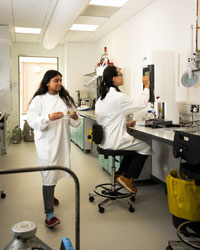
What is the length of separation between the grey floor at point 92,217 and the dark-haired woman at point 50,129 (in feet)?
0.93

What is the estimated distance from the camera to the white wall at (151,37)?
11.1ft

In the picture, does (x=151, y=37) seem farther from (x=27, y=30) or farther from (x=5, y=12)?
(x=27, y=30)

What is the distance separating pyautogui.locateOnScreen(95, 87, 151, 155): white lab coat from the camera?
286cm

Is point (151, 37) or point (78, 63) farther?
point (78, 63)

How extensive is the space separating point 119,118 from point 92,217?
1.02 m

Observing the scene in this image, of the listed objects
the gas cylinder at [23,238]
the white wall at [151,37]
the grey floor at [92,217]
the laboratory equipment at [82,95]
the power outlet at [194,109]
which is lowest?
the grey floor at [92,217]

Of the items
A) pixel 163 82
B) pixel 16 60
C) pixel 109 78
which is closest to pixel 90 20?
pixel 163 82

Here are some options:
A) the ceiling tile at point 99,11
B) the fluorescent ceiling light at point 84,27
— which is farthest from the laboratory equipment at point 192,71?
the fluorescent ceiling light at point 84,27

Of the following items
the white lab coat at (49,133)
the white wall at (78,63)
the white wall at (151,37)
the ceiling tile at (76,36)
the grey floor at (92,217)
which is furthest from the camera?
the white wall at (78,63)

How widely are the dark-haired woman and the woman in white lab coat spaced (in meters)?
0.38

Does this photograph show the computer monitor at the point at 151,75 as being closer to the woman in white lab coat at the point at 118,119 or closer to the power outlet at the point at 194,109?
the woman in white lab coat at the point at 118,119

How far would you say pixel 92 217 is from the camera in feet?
9.25

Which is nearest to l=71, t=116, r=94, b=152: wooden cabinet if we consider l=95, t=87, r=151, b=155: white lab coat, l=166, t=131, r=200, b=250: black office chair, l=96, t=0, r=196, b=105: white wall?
l=96, t=0, r=196, b=105: white wall

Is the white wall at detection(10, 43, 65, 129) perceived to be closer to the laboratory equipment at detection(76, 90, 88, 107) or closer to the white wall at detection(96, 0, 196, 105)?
the laboratory equipment at detection(76, 90, 88, 107)
